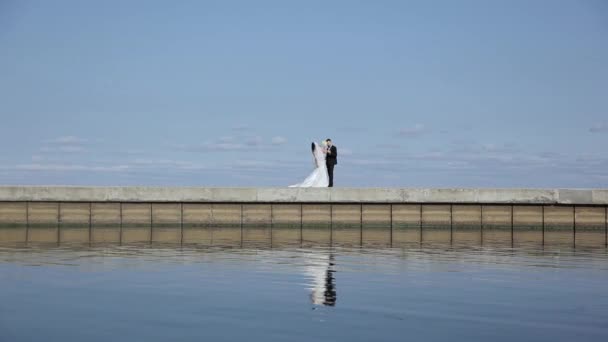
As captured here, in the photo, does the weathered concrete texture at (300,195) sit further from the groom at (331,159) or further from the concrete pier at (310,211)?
the groom at (331,159)

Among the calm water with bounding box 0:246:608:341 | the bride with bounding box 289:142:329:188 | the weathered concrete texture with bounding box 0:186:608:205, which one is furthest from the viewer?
the bride with bounding box 289:142:329:188

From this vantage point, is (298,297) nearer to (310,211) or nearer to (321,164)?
(310,211)

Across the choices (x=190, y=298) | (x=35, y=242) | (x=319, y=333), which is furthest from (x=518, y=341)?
(x=35, y=242)

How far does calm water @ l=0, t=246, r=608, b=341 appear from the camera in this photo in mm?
8141

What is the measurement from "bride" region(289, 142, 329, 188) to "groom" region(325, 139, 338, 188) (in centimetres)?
19

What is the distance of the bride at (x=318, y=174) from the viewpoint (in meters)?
27.7

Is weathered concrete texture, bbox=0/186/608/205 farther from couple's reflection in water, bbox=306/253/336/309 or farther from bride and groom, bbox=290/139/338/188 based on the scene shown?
couple's reflection in water, bbox=306/253/336/309

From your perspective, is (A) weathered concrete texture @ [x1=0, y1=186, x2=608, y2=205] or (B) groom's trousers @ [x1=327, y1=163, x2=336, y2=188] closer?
(A) weathered concrete texture @ [x1=0, y1=186, x2=608, y2=205]

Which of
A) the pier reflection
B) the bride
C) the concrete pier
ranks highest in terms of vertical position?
the bride

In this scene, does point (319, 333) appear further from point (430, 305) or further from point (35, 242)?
point (35, 242)

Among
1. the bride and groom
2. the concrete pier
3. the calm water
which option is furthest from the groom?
the calm water

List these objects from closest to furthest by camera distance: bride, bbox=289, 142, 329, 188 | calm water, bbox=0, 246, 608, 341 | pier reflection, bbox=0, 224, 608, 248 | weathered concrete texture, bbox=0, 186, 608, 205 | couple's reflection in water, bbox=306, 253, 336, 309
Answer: calm water, bbox=0, 246, 608, 341 → couple's reflection in water, bbox=306, 253, 336, 309 → pier reflection, bbox=0, 224, 608, 248 → weathered concrete texture, bbox=0, 186, 608, 205 → bride, bbox=289, 142, 329, 188

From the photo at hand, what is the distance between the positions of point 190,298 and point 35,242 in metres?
10.9

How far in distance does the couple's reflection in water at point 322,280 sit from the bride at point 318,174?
10.8 meters
